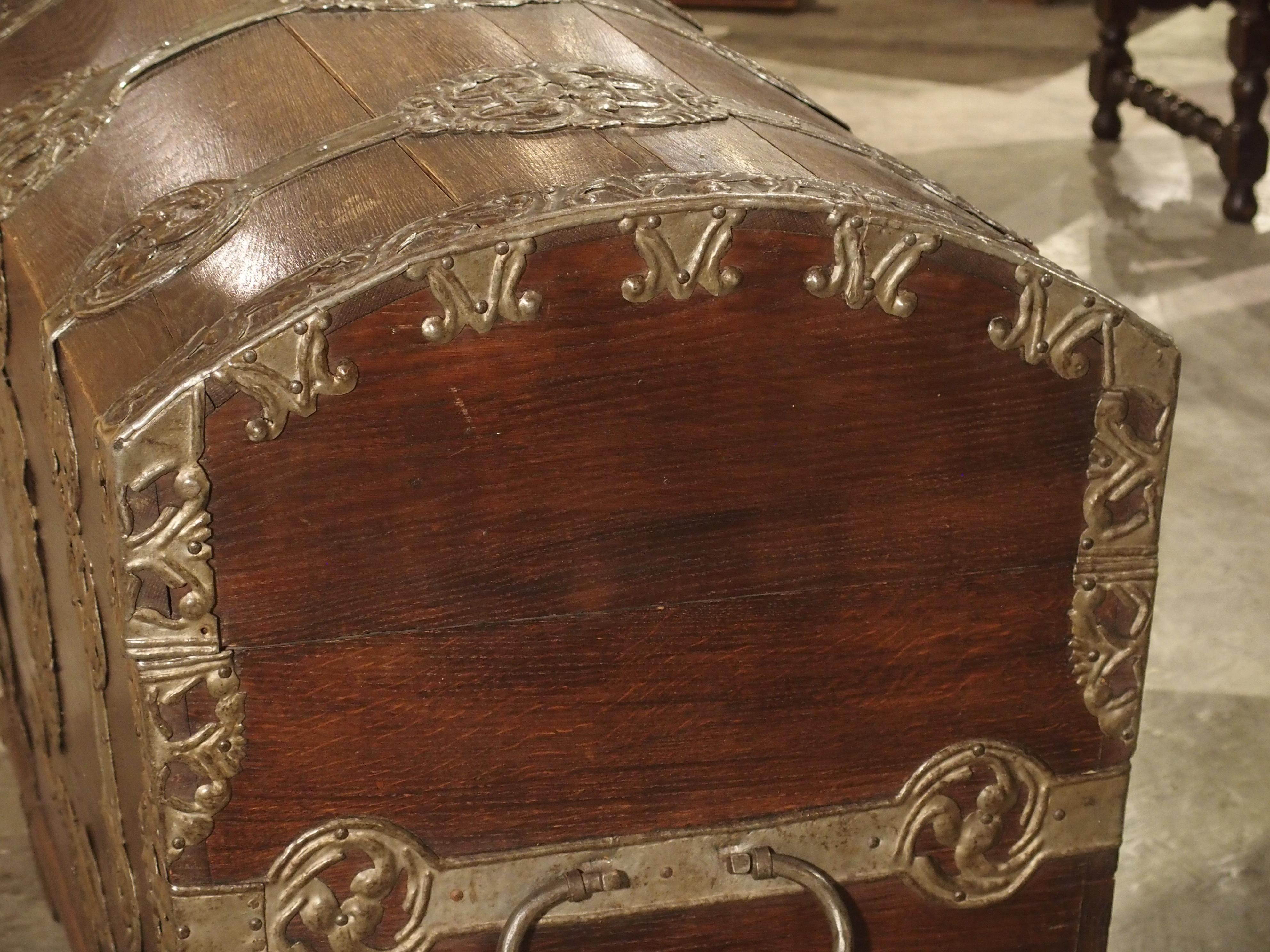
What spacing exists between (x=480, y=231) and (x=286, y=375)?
179 millimetres

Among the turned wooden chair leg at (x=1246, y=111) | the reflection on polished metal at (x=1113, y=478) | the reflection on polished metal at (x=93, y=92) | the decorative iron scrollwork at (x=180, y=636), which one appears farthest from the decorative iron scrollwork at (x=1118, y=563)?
the turned wooden chair leg at (x=1246, y=111)

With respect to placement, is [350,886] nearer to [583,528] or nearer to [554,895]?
[554,895]

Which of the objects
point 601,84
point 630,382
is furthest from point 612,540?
point 601,84

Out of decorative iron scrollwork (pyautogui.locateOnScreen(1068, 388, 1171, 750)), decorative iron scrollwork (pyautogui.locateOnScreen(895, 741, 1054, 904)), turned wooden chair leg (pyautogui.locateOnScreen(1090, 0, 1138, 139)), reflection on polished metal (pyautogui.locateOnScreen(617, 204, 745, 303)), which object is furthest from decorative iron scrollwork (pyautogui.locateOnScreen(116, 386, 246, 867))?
turned wooden chair leg (pyautogui.locateOnScreen(1090, 0, 1138, 139))

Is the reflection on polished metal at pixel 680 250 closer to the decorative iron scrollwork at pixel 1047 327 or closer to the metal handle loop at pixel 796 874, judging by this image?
the decorative iron scrollwork at pixel 1047 327

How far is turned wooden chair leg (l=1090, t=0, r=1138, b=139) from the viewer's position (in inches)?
207

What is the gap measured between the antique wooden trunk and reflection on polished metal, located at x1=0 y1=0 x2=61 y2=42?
0.62 meters

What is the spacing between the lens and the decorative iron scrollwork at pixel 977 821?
1538 mm

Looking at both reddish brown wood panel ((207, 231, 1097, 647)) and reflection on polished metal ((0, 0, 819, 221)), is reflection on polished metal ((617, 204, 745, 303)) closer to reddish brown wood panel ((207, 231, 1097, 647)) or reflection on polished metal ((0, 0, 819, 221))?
reddish brown wood panel ((207, 231, 1097, 647))

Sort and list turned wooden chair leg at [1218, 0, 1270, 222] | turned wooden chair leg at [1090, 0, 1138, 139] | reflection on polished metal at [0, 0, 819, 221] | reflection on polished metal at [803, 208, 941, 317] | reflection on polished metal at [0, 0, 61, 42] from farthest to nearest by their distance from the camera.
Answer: turned wooden chair leg at [1090, 0, 1138, 139] → turned wooden chair leg at [1218, 0, 1270, 222] → reflection on polished metal at [0, 0, 61, 42] → reflection on polished metal at [0, 0, 819, 221] → reflection on polished metal at [803, 208, 941, 317]

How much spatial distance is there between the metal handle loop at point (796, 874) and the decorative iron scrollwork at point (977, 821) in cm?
9

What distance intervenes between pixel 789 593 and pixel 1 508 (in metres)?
1.24

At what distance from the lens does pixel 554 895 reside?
56.6 inches

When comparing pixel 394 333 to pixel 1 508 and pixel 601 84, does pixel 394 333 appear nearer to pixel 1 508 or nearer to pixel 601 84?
pixel 601 84
